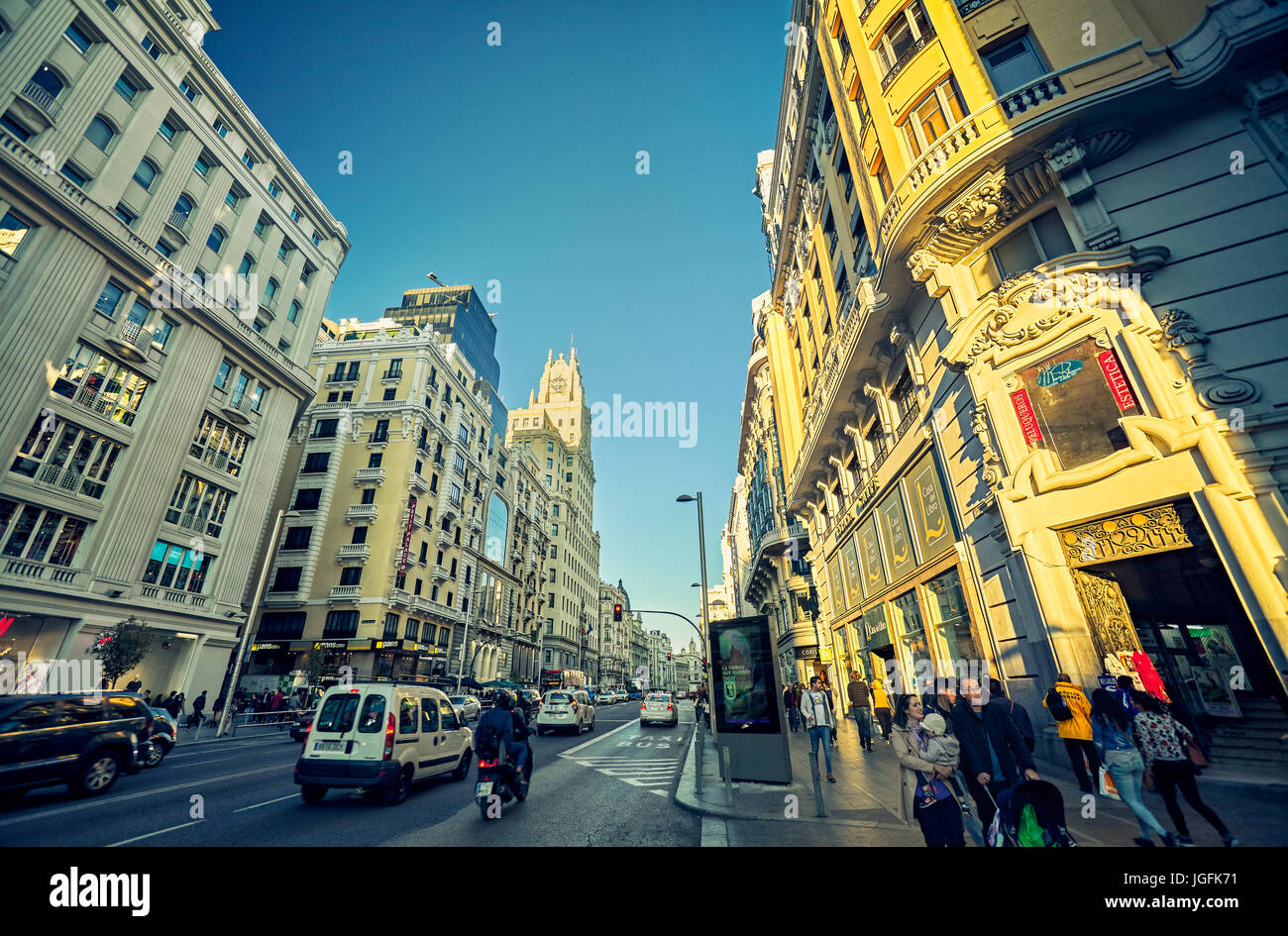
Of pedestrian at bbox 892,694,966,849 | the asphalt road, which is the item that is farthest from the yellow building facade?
the asphalt road

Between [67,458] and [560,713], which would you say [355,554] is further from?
[560,713]

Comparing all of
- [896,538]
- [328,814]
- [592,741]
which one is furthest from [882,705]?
[328,814]

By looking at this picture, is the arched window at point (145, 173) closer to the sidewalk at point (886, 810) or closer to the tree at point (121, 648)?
the tree at point (121, 648)

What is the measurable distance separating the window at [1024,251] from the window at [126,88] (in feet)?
123

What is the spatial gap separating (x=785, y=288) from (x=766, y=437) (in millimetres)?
13290

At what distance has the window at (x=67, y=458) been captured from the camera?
20734 millimetres

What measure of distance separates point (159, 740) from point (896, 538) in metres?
20.4

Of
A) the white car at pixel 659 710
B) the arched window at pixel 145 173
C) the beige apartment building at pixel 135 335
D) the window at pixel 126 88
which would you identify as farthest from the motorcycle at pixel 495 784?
the window at pixel 126 88

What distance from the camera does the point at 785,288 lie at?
2902 centimetres

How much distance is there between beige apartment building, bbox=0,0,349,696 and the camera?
20750 millimetres

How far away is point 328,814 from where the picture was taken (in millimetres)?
8109

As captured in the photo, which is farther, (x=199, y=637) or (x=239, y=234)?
(x=239, y=234)
